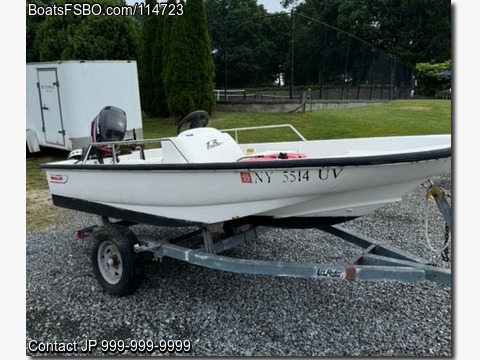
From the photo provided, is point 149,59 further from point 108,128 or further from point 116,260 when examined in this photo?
point 116,260

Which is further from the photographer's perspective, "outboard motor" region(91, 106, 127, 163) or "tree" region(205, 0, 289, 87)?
"tree" region(205, 0, 289, 87)

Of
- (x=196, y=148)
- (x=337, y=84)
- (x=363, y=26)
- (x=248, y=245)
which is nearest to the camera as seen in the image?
(x=196, y=148)

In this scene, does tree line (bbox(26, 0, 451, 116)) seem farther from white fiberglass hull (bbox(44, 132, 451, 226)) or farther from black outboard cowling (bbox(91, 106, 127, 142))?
white fiberglass hull (bbox(44, 132, 451, 226))

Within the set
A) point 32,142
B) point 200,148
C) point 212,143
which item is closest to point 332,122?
point 32,142

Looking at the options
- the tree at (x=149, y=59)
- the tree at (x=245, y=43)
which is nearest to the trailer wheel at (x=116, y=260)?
the tree at (x=245, y=43)

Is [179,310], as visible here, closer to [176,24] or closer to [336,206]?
[336,206]

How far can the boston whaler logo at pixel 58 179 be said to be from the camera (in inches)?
141

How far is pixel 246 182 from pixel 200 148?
774 mm

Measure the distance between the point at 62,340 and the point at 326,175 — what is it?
196cm

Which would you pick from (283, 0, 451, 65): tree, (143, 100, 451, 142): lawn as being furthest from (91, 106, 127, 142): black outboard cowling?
(143, 100, 451, 142): lawn

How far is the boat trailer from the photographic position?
8.32ft

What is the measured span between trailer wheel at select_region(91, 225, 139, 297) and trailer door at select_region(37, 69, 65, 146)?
208 inches

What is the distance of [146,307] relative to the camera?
3.15 m

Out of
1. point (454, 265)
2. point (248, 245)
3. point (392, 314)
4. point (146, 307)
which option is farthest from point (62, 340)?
point (454, 265)
